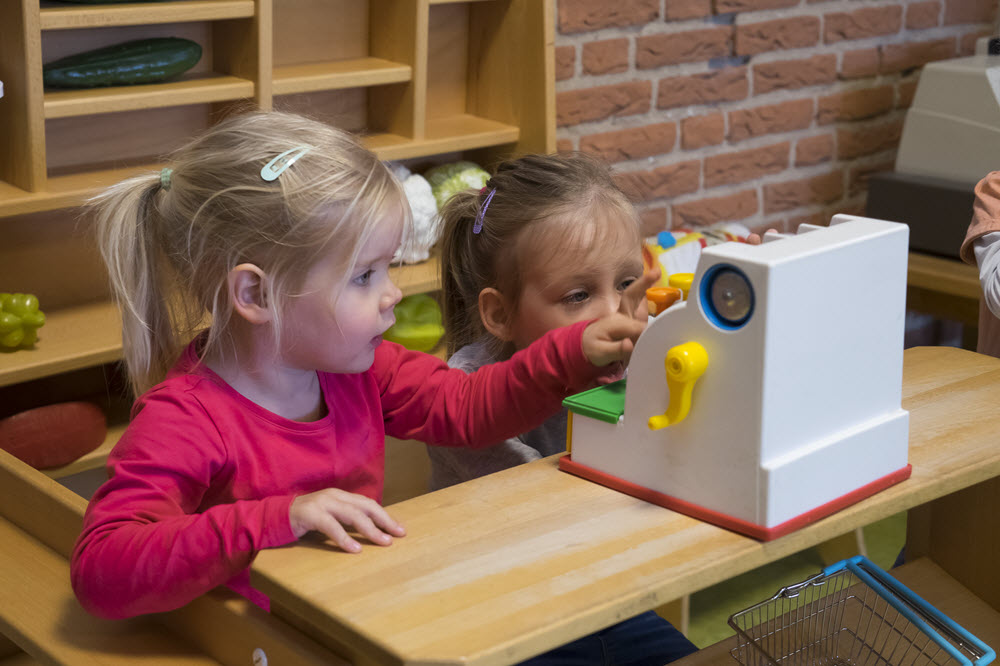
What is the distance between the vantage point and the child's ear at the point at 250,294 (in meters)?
1.11

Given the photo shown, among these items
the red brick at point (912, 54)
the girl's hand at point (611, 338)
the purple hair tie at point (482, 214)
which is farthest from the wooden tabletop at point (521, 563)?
the red brick at point (912, 54)

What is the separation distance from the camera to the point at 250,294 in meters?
1.13

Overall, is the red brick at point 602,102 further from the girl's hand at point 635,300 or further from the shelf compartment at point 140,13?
the girl's hand at point 635,300

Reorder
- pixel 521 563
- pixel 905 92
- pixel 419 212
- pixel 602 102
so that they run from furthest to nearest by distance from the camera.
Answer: pixel 905 92 → pixel 602 102 → pixel 419 212 → pixel 521 563

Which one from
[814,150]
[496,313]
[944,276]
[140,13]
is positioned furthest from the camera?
[814,150]

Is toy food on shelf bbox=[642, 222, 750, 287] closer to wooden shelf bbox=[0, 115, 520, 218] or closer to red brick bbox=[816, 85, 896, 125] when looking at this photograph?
wooden shelf bbox=[0, 115, 520, 218]

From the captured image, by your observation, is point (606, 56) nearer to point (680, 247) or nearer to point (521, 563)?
point (680, 247)

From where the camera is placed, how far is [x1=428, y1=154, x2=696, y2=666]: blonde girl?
1444 millimetres

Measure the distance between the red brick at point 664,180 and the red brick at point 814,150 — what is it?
34 cm

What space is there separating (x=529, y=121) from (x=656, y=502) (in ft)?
4.34

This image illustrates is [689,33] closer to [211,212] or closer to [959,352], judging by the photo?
[959,352]

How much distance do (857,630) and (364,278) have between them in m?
0.79

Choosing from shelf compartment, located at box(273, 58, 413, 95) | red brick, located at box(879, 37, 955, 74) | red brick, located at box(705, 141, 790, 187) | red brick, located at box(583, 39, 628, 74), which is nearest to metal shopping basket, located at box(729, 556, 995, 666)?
shelf compartment, located at box(273, 58, 413, 95)

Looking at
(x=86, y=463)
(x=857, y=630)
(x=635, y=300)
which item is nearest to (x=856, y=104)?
(x=857, y=630)
